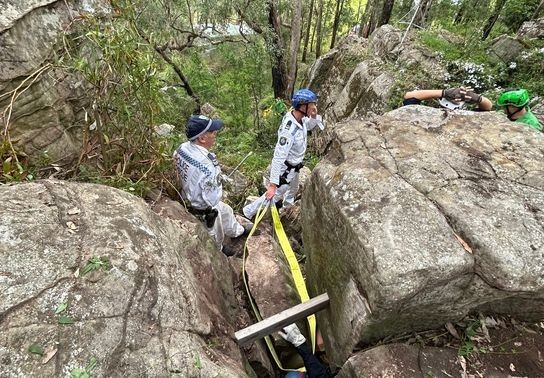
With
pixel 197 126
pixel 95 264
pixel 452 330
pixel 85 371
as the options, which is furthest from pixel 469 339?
pixel 197 126

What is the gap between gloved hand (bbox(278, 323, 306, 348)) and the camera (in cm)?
357

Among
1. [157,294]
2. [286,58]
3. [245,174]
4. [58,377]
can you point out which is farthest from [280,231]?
[286,58]

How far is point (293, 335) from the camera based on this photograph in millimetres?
3590

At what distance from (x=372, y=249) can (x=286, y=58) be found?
1339cm

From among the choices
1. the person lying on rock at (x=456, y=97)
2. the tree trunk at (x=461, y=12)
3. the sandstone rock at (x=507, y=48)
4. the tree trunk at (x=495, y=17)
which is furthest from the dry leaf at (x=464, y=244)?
the tree trunk at (x=461, y=12)

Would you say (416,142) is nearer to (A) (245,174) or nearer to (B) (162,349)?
(B) (162,349)

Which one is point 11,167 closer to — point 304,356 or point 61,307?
point 61,307

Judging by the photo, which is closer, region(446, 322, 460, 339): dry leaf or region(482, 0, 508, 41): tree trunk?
region(446, 322, 460, 339): dry leaf

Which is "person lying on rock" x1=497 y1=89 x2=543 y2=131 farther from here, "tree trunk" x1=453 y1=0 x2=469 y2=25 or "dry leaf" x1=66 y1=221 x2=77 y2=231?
"tree trunk" x1=453 y1=0 x2=469 y2=25

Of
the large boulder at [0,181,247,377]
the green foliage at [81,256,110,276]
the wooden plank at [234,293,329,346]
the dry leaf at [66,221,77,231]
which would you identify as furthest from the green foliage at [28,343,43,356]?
the wooden plank at [234,293,329,346]

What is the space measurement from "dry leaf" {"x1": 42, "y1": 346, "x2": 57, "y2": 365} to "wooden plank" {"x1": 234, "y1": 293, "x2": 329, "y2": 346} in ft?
4.82

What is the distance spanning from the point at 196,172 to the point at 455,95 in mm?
3510

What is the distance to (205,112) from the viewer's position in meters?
13.3

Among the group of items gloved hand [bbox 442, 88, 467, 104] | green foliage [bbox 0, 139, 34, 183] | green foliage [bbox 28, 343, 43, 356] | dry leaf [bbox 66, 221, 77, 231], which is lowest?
green foliage [bbox 28, 343, 43, 356]
